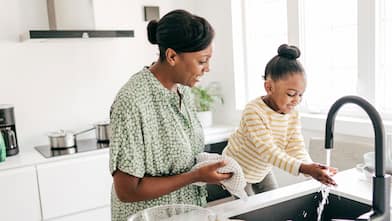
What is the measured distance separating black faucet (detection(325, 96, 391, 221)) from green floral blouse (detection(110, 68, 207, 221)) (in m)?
0.45

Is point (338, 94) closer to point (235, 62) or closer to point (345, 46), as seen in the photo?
point (345, 46)

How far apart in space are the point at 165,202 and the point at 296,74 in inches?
26.6

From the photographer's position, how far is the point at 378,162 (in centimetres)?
96

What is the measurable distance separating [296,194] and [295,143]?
356 mm

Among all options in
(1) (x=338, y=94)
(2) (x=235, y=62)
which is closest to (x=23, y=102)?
(2) (x=235, y=62)

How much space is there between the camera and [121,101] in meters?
1.14

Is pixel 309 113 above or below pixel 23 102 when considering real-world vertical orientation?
below

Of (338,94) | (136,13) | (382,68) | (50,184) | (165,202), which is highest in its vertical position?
(136,13)

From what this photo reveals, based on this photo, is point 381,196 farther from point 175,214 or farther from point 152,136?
point 152,136

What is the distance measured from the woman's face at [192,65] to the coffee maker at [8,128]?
162 centimetres

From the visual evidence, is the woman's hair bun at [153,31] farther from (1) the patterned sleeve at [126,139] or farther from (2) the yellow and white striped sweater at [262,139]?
(2) the yellow and white striped sweater at [262,139]

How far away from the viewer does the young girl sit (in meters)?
1.49

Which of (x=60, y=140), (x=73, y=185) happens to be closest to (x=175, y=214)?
(x=73, y=185)

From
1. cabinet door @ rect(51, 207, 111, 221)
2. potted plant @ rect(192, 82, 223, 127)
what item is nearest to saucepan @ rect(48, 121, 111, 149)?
cabinet door @ rect(51, 207, 111, 221)
